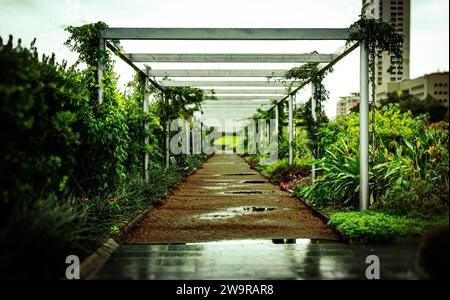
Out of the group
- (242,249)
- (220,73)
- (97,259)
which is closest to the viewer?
(97,259)

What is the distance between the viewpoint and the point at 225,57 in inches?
390

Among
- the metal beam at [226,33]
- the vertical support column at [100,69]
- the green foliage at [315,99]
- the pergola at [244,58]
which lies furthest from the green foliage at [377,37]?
the vertical support column at [100,69]

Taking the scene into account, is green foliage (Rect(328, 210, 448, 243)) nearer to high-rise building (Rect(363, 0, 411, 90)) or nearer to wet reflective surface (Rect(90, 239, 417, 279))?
wet reflective surface (Rect(90, 239, 417, 279))

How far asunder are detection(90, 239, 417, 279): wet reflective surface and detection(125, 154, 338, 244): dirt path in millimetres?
433

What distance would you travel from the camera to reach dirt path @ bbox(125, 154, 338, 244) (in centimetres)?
627

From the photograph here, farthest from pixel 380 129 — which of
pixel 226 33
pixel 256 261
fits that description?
pixel 256 261

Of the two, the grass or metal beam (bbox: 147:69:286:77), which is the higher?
metal beam (bbox: 147:69:286:77)

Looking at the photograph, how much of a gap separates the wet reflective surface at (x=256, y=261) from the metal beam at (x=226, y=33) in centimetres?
362

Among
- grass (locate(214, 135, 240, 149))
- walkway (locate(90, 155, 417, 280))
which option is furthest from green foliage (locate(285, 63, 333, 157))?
grass (locate(214, 135, 240, 149))

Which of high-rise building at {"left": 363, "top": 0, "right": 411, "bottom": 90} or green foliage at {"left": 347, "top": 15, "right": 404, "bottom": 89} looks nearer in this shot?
green foliage at {"left": 347, "top": 15, "right": 404, "bottom": 89}

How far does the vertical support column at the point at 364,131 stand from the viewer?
720 centimetres

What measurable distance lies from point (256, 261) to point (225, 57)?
609 centimetres

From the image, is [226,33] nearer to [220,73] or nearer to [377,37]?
[377,37]
